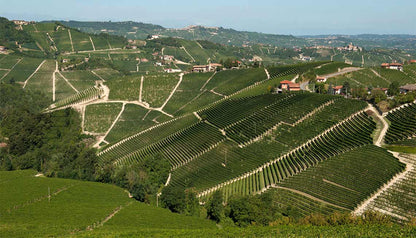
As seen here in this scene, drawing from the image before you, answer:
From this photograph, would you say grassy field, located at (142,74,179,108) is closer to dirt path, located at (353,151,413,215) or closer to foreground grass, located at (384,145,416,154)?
foreground grass, located at (384,145,416,154)

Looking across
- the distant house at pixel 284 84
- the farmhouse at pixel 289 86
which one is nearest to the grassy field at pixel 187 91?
the distant house at pixel 284 84

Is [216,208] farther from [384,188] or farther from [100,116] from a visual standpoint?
[100,116]

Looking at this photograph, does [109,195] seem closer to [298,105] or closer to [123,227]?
[123,227]

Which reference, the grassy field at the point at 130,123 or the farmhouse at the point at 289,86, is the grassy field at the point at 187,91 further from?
the farmhouse at the point at 289,86

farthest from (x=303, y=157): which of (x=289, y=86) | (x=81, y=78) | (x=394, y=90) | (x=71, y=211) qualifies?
(x=81, y=78)

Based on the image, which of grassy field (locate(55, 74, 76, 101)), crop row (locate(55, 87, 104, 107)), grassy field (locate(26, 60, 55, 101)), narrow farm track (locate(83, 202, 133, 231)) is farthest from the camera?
grassy field (locate(26, 60, 55, 101))

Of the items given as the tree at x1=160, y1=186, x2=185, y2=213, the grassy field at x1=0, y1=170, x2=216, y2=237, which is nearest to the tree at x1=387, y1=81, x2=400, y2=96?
the tree at x1=160, y1=186, x2=185, y2=213
